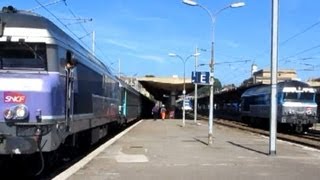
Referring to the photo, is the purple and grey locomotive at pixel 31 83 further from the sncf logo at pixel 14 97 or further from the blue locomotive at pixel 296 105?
the blue locomotive at pixel 296 105

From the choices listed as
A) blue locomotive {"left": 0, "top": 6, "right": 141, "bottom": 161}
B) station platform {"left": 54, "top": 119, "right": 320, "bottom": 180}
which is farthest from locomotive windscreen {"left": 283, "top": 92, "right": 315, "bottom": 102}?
blue locomotive {"left": 0, "top": 6, "right": 141, "bottom": 161}

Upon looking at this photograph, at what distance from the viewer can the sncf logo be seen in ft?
41.5

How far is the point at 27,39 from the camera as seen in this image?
13.0 meters

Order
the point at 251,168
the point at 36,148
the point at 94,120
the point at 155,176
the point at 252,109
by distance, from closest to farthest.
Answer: the point at 36,148
the point at 155,176
the point at 251,168
the point at 94,120
the point at 252,109

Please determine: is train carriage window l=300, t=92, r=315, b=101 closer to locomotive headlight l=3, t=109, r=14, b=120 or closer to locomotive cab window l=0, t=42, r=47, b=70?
locomotive cab window l=0, t=42, r=47, b=70

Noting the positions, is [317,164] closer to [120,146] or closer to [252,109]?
[120,146]

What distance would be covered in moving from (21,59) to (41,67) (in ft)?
1.46

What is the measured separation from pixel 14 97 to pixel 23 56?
914mm

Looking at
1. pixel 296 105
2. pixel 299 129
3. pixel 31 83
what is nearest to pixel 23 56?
pixel 31 83

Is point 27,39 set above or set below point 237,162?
above

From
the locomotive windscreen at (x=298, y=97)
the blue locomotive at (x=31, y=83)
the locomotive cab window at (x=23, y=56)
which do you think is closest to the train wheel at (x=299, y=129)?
the locomotive windscreen at (x=298, y=97)

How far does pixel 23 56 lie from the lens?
1303 cm

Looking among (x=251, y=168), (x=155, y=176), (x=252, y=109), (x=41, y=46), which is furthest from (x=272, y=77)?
(x=252, y=109)

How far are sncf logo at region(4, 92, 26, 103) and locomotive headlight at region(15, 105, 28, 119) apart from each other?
0.15 meters
